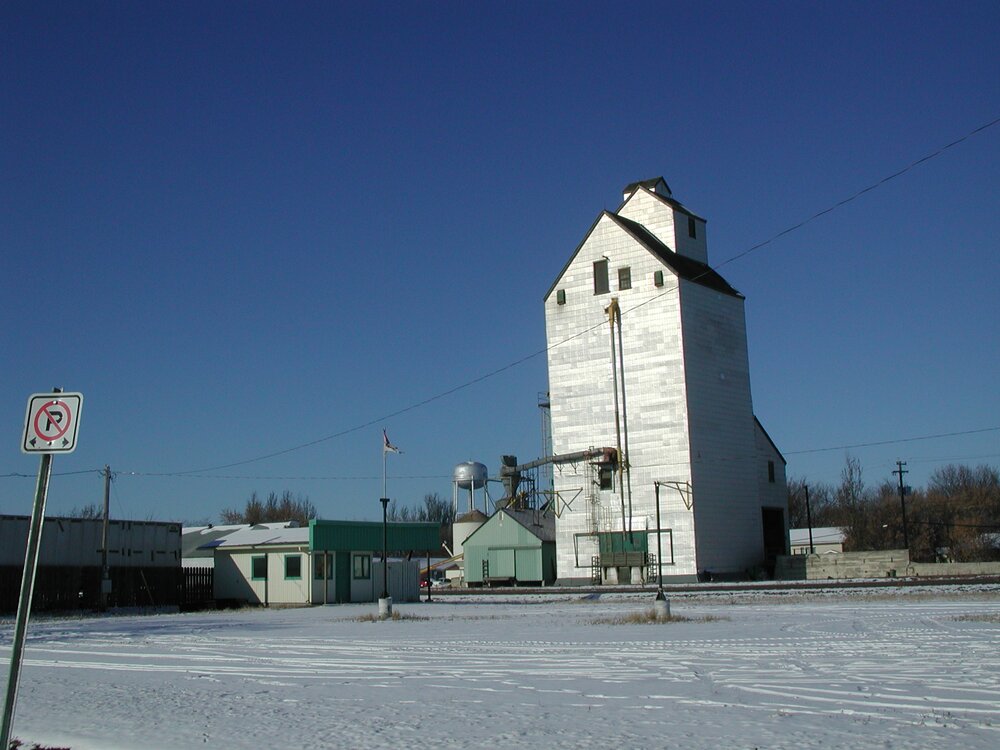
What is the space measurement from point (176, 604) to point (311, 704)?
1681 inches

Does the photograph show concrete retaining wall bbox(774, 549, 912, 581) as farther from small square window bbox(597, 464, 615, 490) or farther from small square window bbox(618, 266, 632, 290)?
small square window bbox(618, 266, 632, 290)

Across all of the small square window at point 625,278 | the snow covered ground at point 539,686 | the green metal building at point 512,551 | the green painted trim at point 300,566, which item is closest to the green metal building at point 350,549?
the green painted trim at point 300,566

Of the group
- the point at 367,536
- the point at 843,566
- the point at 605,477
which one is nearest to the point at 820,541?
the point at 843,566

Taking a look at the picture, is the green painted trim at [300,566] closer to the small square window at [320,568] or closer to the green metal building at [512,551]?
the small square window at [320,568]

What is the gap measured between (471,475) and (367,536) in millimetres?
70553

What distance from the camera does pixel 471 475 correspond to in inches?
4769

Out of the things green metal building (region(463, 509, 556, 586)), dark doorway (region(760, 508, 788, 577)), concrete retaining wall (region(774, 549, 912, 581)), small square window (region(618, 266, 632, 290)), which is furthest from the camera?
green metal building (region(463, 509, 556, 586))

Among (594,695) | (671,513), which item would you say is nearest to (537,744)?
(594,695)

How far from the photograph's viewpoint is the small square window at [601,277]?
69438mm

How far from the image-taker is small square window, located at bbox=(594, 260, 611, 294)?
69438mm

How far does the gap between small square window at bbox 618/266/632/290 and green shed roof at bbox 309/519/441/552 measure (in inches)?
912

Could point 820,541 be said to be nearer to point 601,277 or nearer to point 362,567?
point 601,277

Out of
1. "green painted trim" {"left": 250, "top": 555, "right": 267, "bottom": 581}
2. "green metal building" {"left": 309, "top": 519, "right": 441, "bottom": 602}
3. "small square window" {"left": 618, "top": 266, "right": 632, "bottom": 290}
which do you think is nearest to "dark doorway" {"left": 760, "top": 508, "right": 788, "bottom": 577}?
"small square window" {"left": 618, "top": 266, "right": 632, "bottom": 290}

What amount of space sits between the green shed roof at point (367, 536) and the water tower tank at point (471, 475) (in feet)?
220
